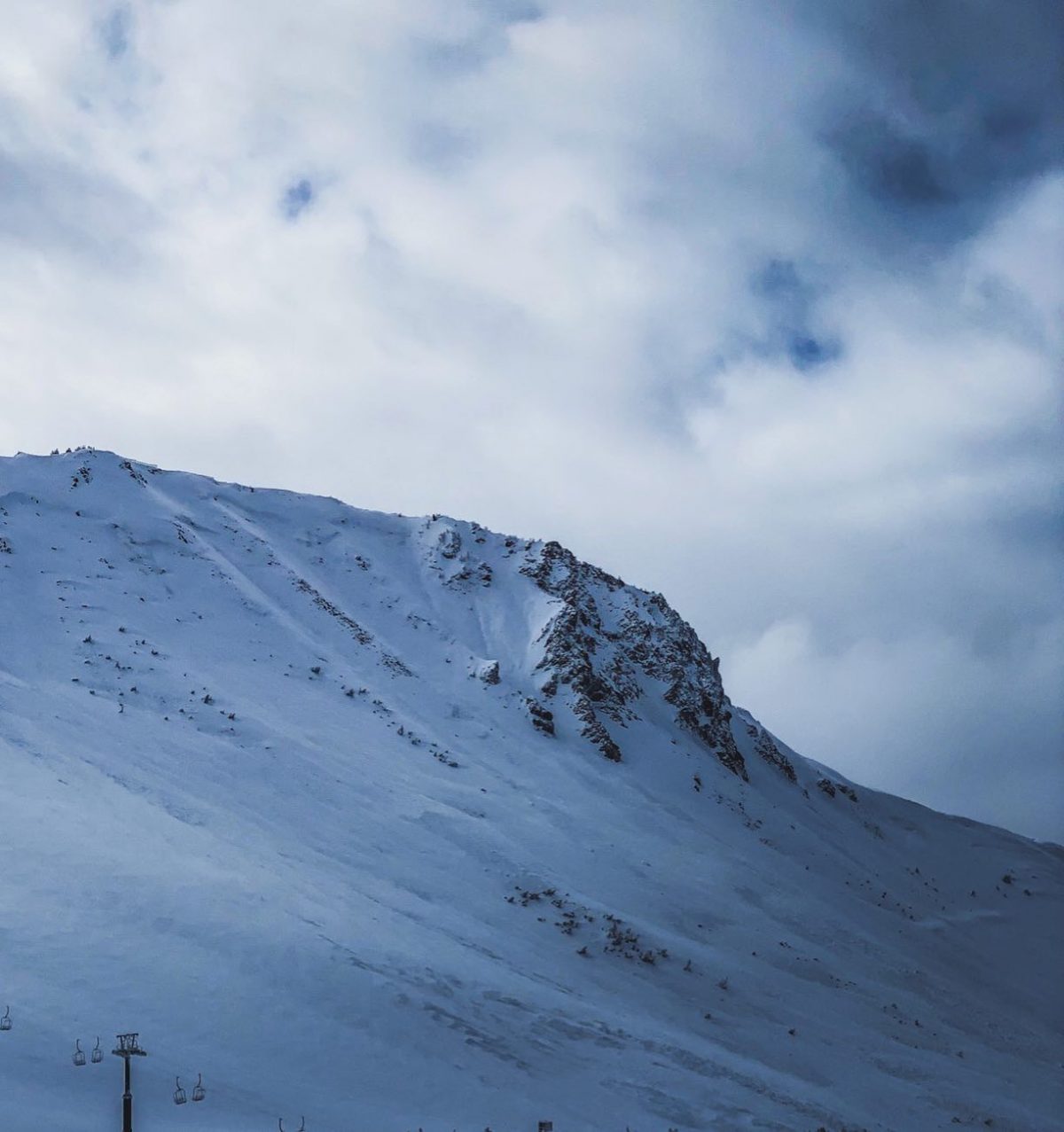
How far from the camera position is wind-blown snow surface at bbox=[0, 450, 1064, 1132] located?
87.2 feet

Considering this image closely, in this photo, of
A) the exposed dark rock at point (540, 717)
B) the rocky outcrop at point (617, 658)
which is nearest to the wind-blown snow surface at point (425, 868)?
the rocky outcrop at point (617, 658)

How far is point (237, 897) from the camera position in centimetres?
3130

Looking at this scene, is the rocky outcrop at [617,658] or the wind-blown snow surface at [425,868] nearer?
the wind-blown snow surface at [425,868]

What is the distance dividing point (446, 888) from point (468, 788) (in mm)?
10994

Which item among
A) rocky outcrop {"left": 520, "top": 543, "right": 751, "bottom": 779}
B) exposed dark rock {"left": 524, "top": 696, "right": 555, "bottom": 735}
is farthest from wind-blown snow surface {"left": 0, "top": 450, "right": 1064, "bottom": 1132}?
exposed dark rock {"left": 524, "top": 696, "right": 555, "bottom": 735}

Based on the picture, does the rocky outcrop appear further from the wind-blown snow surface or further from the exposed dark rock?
the exposed dark rock

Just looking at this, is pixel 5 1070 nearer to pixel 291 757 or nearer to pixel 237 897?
pixel 237 897

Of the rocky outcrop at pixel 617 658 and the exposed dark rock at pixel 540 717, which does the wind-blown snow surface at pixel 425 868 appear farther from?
the exposed dark rock at pixel 540 717

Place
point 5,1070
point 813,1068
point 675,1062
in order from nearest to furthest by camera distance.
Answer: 1. point 5,1070
2. point 675,1062
3. point 813,1068

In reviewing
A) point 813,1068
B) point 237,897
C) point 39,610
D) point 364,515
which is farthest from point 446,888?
point 364,515

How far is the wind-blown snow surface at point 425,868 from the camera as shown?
26578mm

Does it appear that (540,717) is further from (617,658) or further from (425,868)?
(425,868)

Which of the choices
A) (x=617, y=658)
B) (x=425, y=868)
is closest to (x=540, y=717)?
(x=617, y=658)

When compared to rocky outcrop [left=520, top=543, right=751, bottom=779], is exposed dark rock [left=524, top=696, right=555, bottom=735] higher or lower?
lower
